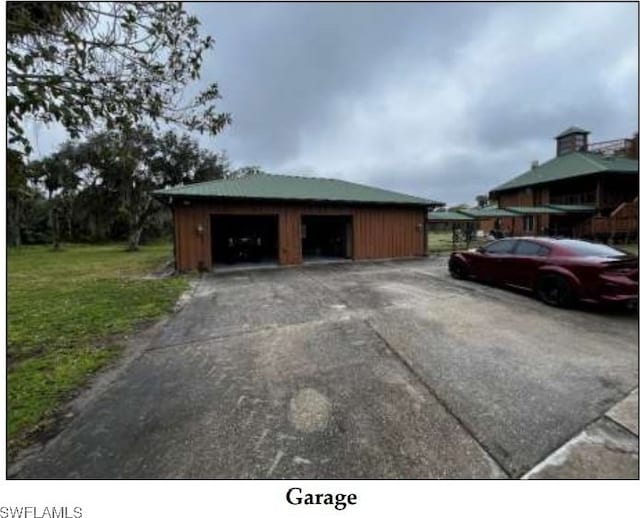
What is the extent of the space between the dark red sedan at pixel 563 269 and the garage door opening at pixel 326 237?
780cm

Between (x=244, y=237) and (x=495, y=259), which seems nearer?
(x=495, y=259)

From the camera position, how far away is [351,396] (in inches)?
121

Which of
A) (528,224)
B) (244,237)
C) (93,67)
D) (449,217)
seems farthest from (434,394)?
(528,224)

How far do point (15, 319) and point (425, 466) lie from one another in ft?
23.9

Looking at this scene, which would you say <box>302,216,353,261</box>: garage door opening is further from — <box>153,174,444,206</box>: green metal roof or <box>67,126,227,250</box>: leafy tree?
<box>67,126,227,250</box>: leafy tree

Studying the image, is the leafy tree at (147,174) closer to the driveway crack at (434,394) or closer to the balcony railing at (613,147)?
the driveway crack at (434,394)

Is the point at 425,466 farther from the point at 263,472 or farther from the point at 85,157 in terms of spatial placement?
the point at 85,157

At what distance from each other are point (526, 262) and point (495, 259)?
97 cm

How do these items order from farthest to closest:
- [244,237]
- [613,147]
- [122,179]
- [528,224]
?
[613,147] < [528,224] < [122,179] < [244,237]

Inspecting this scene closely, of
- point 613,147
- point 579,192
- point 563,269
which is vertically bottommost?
point 563,269

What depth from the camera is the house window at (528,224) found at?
2668cm

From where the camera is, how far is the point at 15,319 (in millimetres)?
6301

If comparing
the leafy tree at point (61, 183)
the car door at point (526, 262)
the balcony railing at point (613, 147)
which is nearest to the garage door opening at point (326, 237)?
the car door at point (526, 262)

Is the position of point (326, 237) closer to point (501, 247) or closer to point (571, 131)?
point (501, 247)
